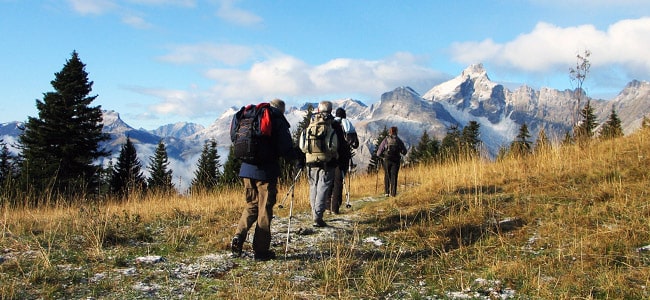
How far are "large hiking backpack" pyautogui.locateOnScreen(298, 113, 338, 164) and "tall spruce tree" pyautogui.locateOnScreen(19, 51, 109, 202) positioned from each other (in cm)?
3082

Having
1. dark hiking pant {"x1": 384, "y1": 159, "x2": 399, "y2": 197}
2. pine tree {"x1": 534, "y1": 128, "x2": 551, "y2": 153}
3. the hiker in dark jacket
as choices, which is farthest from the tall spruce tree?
pine tree {"x1": 534, "y1": 128, "x2": 551, "y2": 153}

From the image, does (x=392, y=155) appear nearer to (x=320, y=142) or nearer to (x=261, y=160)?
(x=320, y=142)

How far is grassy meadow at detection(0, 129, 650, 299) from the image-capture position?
Result: 15.5 feet

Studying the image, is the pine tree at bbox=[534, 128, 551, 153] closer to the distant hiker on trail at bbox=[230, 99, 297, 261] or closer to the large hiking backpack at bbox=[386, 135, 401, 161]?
the large hiking backpack at bbox=[386, 135, 401, 161]

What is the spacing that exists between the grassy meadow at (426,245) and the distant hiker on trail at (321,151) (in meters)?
1.04

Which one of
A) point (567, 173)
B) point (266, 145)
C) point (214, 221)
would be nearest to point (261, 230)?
point (266, 145)

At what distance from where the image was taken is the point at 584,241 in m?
5.81

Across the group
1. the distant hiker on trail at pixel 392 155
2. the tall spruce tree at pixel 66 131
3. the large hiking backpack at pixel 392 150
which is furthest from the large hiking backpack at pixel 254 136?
the tall spruce tree at pixel 66 131

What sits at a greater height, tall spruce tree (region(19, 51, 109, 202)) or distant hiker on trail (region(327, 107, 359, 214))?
tall spruce tree (region(19, 51, 109, 202))

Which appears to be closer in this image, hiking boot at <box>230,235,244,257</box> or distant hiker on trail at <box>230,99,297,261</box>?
distant hiker on trail at <box>230,99,297,261</box>

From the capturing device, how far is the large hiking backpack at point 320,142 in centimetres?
766

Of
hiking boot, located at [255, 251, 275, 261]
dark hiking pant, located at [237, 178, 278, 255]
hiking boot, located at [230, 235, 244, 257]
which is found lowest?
hiking boot, located at [255, 251, 275, 261]

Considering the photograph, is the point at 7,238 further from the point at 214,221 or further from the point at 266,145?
the point at 266,145

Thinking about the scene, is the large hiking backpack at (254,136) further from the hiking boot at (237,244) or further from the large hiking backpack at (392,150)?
the large hiking backpack at (392,150)
